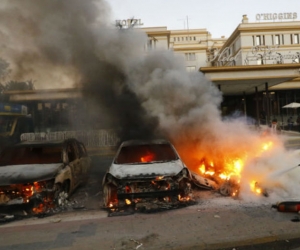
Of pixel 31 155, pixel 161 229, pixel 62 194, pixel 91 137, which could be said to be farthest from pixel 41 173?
pixel 91 137

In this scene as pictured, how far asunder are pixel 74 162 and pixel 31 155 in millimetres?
1047

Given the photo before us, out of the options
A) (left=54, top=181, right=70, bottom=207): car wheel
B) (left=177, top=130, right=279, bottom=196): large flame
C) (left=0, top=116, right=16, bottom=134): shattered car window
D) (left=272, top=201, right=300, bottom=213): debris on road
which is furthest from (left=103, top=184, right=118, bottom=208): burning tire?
(left=0, top=116, right=16, bottom=134): shattered car window

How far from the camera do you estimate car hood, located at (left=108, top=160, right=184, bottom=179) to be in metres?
5.93

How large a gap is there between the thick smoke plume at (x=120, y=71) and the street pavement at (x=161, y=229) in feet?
10.4

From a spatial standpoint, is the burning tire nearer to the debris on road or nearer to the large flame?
the large flame

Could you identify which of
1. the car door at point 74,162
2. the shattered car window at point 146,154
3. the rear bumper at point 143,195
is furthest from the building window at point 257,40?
the rear bumper at point 143,195

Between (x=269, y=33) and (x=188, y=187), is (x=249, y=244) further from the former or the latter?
(x=269, y=33)

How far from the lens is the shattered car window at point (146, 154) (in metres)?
6.76

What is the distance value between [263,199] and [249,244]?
218cm

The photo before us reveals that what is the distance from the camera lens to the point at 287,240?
4.34 m

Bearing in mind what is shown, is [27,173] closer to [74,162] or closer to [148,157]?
[74,162]

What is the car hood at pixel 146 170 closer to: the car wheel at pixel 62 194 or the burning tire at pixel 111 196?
the burning tire at pixel 111 196

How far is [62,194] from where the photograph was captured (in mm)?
6391

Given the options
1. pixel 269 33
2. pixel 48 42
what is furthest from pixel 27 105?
pixel 269 33
